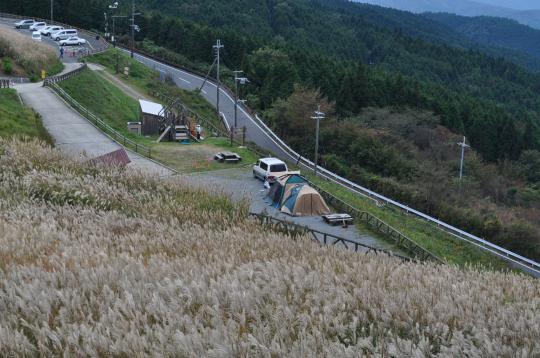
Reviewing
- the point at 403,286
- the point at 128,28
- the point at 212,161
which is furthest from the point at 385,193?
the point at 128,28

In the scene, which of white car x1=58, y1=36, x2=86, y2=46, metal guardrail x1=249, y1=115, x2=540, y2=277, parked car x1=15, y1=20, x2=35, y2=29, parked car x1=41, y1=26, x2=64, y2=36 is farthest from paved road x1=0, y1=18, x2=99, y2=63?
metal guardrail x1=249, y1=115, x2=540, y2=277

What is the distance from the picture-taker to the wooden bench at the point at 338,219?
855 inches

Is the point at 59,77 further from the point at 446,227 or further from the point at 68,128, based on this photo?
the point at 446,227

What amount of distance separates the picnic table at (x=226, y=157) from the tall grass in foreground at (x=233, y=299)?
19.8m

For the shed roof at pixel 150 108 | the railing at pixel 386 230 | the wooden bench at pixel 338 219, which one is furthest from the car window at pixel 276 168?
the shed roof at pixel 150 108

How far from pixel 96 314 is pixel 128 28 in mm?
76537

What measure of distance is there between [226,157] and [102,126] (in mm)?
7166

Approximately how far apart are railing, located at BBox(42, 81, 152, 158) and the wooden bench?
1062 cm

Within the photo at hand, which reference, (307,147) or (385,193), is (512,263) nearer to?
(385,193)

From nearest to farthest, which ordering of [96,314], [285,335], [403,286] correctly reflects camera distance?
[285,335] < [96,314] < [403,286]

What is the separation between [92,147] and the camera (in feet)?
93.4

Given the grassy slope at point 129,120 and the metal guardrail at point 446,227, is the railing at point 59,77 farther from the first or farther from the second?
the metal guardrail at point 446,227

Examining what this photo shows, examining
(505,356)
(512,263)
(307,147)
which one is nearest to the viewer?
(505,356)

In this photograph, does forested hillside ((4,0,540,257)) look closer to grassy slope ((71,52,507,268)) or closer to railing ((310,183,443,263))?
grassy slope ((71,52,507,268))
